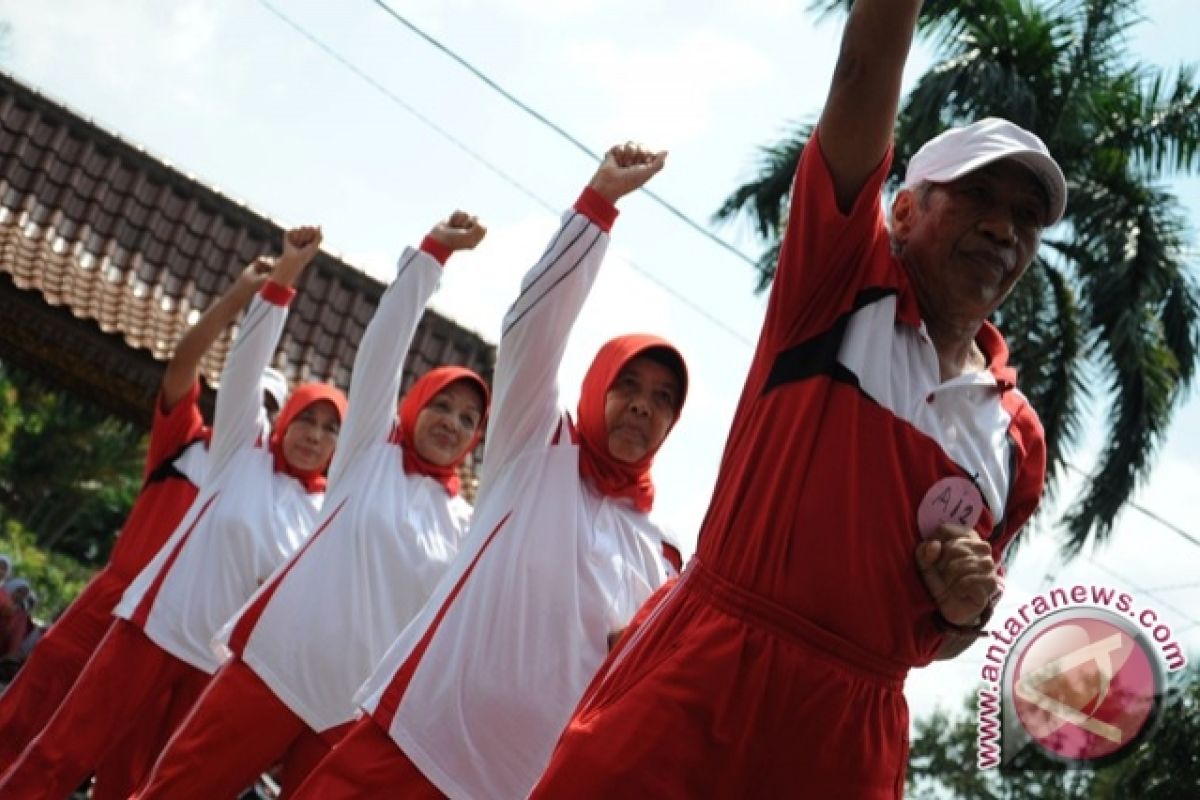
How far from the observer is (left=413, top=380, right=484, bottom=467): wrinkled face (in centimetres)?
578

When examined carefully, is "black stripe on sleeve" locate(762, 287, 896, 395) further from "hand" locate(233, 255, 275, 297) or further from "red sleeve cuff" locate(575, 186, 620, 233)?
"hand" locate(233, 255, 275, 297)

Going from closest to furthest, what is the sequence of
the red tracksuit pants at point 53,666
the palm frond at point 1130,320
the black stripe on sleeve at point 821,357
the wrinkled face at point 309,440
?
1. the black stripe on sleeve at point 821,357
2. the wrinkled face at point 309,440
3. the red tracksuit pants at point 53,666
4. the palm frond at point 1130,320

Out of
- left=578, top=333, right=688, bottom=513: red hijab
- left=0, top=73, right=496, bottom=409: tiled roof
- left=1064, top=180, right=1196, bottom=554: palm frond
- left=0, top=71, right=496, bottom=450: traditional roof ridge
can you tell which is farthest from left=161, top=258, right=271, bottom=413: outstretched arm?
left=1064, top=180, right=1196, bottom=554: palm frond

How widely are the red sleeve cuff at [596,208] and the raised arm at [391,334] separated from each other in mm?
1311

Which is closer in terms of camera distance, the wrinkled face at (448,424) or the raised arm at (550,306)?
the raised arm at (550,306)

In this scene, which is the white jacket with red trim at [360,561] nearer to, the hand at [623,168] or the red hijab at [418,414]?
the red hijab at [418,414]

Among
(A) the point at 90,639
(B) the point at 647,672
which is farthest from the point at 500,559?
(A) the point at 90,639

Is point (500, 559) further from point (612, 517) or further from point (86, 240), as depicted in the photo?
point (86, 240)

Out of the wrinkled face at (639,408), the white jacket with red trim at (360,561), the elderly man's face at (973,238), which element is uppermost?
the elderly man's face at (973,238)

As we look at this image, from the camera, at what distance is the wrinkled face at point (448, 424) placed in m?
5.78

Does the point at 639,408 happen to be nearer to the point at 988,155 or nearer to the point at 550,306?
the point at 550,306

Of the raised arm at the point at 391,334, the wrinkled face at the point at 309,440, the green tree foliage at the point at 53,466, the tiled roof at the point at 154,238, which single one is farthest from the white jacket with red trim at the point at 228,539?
the green tree foliage at the point at 53,466

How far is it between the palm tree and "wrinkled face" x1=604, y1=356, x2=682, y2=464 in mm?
10238

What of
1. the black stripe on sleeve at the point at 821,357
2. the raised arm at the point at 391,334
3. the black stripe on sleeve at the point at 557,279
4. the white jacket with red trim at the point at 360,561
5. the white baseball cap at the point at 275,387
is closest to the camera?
the black stripe on sleeve at the point at 821,357
